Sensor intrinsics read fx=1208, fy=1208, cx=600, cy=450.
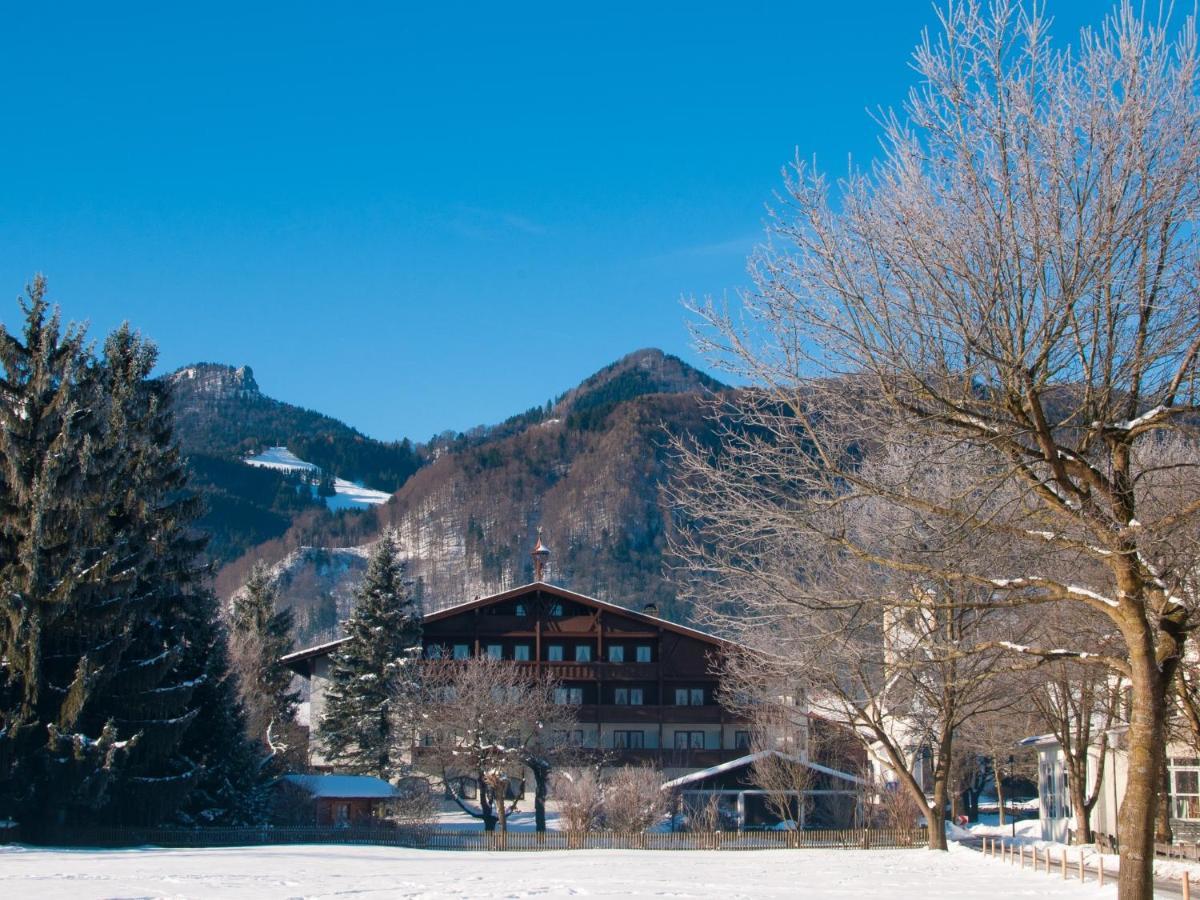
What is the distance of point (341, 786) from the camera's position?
46.1 meters

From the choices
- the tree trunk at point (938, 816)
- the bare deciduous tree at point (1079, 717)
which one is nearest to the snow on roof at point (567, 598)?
the bare deciduous tree at point (1079, 717)

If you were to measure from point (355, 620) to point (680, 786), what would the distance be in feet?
53.8

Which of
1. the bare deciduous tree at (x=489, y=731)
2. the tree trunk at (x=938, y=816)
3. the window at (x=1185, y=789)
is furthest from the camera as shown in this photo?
the bare deciduous tree at (x=489, y=731)

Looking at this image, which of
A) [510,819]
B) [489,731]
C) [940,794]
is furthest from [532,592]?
[940,794]

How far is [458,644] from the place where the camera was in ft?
196

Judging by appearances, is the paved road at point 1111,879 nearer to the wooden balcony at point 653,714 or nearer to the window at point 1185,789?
the window at point 1185,789

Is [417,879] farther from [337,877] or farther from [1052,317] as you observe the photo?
[1052,317]

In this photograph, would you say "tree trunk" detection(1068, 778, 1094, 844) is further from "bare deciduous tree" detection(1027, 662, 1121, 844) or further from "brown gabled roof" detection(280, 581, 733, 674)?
"brown gabled roof" detection(280, 581, 733, 674)

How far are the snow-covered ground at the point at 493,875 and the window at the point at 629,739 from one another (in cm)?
2654

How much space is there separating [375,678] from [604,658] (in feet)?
39.0

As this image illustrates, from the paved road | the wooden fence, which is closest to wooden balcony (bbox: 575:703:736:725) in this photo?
the wooden fence

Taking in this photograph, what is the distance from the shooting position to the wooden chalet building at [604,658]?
58.8m

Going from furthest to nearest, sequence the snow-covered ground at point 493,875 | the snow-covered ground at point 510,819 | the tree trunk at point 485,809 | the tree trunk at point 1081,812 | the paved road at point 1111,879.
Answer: the snow-covered ground at point 510,819
the tree trunk at point 485,809
the tree trunk at point 1081,812
the paved road at point 1111,879
the snow-covered ground at point 493,875

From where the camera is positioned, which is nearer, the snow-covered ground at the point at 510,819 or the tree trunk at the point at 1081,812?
the tree trunk at the point at 1081,812
